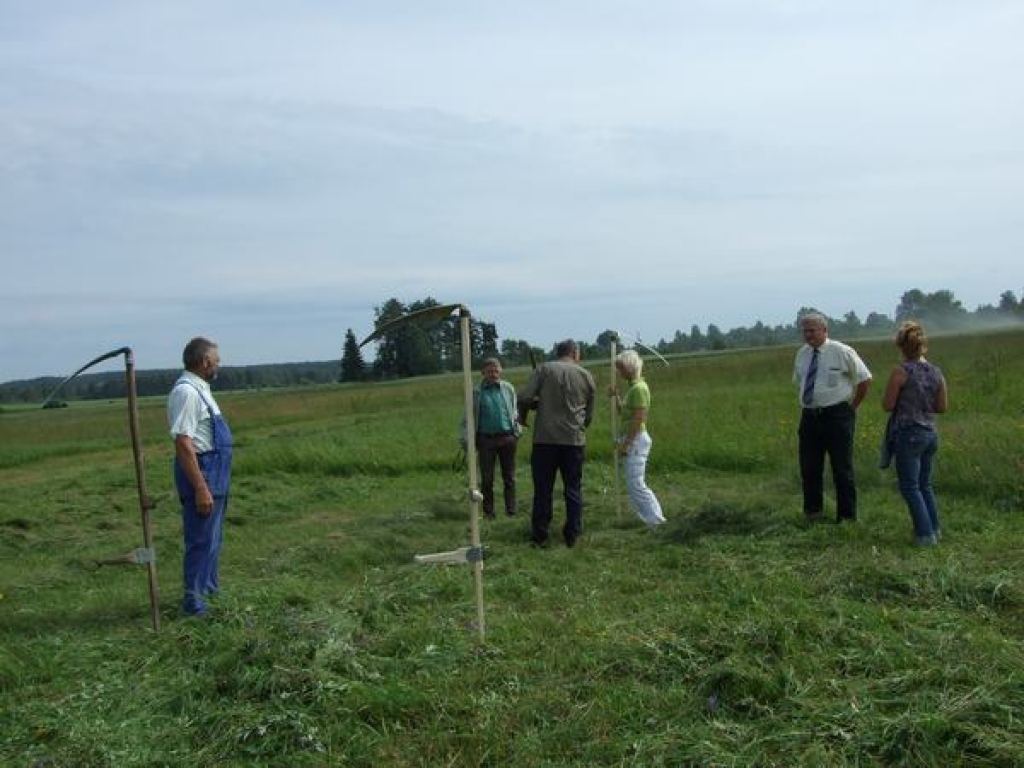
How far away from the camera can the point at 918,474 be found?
6574 mm

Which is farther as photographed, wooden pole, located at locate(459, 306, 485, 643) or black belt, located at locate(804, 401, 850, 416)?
black belt, located at locate(804, 401, 850, 416)

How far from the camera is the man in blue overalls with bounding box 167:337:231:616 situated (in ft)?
18.2

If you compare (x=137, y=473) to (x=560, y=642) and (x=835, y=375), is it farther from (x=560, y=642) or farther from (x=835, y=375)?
(x=835, y=375)

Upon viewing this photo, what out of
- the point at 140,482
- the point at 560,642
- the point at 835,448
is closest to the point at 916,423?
the point at 835,448

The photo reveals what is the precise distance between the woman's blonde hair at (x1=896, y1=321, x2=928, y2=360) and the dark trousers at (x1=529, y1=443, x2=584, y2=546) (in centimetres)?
271

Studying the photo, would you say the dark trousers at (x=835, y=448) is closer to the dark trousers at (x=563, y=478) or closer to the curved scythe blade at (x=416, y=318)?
the dark trousers at (x=563, y=478)

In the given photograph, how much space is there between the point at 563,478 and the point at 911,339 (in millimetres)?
2997

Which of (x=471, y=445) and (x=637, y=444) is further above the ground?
(x=471, y=445)

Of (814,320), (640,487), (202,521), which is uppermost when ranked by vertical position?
(814,320)

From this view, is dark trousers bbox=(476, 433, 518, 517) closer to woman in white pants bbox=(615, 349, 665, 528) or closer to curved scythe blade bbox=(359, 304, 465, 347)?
woman in white pants bbox=(615, 349, 665, 528)

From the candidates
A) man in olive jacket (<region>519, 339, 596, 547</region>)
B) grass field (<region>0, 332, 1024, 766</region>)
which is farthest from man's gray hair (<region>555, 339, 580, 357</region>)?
grass field (<region>0, 332, 1024, 766</region>)

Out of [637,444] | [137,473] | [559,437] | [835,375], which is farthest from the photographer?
[637,444]

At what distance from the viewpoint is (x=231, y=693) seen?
4309 mm

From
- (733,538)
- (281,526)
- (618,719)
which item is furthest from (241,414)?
(618,719)
